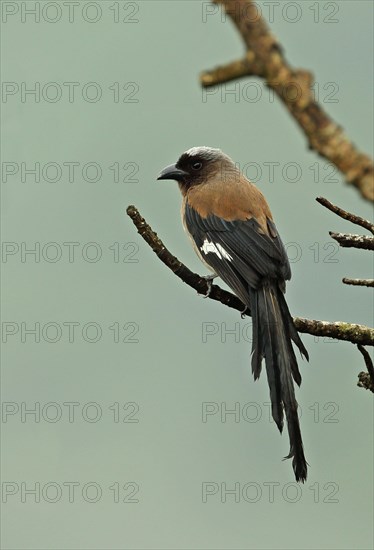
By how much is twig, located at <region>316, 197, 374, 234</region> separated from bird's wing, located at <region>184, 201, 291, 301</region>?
1988mm

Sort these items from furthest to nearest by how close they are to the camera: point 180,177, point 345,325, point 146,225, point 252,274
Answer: point 180,177 → point 252,274 → point 345,325 → point 146,225

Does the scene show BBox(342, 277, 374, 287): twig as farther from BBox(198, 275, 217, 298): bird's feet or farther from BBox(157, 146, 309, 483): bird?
BBox(198, 275, 217, 298): bird's feet

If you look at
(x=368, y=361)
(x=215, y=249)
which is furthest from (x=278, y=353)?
(x=215, y=249)

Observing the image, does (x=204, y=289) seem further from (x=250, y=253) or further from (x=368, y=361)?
(x=368, y=361)

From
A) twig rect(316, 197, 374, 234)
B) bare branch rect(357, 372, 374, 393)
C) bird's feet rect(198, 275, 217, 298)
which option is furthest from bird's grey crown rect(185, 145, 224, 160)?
twig rect(316, 197, 374, 234)

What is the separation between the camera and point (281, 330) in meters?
3.84

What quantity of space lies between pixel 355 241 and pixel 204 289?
1.62m

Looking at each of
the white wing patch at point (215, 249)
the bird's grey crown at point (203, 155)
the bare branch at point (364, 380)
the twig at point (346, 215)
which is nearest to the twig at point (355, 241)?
the twig at point (346, 215)

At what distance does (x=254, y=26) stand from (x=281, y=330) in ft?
10.1

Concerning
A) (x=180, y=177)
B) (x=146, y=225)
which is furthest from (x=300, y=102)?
(x=180, y=177)

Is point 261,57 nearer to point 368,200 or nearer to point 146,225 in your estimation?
point 368,200

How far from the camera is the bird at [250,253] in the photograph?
3.51m

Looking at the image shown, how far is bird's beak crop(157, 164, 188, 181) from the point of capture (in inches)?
226

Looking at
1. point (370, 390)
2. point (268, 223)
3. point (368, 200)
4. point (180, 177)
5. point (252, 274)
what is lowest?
point (370, 390)
